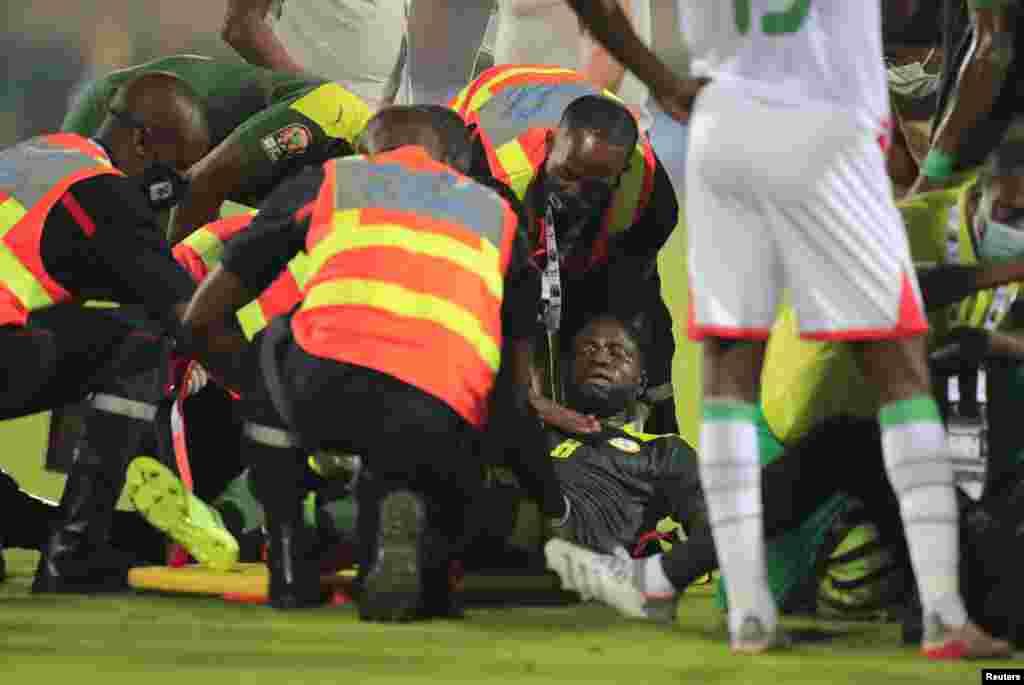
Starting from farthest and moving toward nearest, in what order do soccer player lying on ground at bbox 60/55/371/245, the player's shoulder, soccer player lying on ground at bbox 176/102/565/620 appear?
soccer player lying on ground at bbox 60/55/371/245
the player's shoulder
soccer player lying on ground at bbox 176/102/565/620

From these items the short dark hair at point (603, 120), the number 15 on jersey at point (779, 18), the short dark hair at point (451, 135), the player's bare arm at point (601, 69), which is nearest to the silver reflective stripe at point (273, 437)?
the short dark hair at point (451, 135)

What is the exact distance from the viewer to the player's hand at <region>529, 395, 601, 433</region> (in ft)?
17.1

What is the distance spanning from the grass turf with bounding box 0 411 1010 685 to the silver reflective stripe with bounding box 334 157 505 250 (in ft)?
2.66

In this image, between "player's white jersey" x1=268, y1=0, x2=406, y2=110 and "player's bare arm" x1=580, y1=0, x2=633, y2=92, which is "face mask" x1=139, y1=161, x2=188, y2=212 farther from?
"player's bare arm" x1=580, y1=0, x2=633, y2=92

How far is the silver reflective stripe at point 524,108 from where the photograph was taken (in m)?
5.51

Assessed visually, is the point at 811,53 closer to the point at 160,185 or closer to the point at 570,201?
the point at 570,201

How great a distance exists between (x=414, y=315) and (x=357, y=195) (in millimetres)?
274

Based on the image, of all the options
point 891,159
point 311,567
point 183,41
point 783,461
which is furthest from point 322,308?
point 183,41

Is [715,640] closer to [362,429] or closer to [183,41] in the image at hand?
[362,429]

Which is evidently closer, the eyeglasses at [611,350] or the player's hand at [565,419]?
the player's hand at [565,419]

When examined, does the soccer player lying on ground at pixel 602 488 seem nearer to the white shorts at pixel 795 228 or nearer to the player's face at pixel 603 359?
the player's face at pixel 603 359

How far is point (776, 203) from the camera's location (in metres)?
3.61

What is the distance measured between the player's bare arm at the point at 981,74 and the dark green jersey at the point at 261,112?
171cm

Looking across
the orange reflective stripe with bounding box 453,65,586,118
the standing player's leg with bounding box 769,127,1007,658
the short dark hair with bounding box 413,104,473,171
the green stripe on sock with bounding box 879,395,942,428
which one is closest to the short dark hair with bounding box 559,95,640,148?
the orange reflective stripe with bounding box 453,65,586,118
